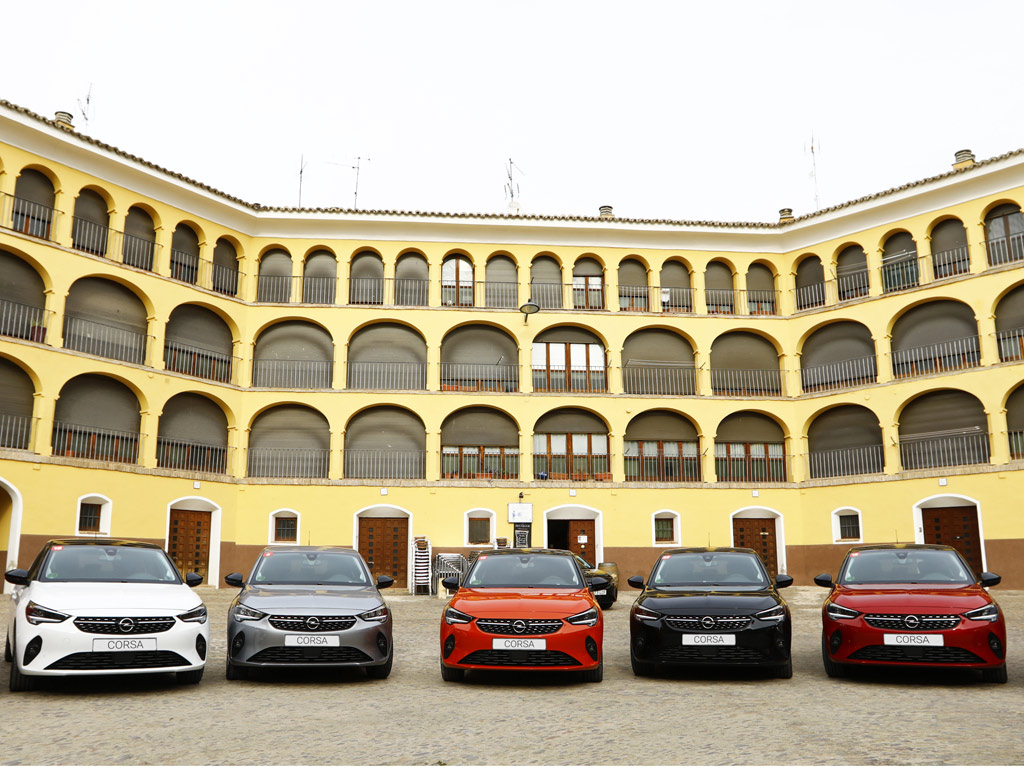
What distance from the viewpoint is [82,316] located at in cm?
2822

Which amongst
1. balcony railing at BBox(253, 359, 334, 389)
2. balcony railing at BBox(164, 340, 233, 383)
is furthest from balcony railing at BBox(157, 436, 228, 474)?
balcony railing at BBox(253, 359, 334, 389)

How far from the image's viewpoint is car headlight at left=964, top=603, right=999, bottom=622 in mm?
9883

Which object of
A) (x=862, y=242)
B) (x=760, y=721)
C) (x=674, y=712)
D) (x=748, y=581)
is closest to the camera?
(x=760, y=721)

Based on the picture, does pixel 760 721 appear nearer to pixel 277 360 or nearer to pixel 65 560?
pixel 65 560

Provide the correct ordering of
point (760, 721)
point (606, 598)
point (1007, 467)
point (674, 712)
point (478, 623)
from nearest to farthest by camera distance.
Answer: point (760, 721), point (674, 712), point (478, 623), point (606, 598), point (1007, 467)

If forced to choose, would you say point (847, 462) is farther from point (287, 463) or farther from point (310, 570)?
point (310, 570)

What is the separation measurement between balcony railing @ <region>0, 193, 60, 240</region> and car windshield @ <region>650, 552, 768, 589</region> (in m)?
22.9

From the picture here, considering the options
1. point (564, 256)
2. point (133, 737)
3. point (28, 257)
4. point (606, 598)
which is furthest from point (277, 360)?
point (133, 737)

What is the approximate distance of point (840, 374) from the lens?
33.4 metres

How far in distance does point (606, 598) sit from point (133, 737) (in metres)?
15.9

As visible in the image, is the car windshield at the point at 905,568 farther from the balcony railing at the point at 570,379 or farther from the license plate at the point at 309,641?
the balcony railing at the point at 570,379

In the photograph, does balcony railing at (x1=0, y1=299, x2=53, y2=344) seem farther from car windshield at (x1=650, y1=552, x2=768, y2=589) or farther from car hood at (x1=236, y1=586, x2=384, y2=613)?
car windshield at (x1=650, y1=552, x2=768, y2=589)

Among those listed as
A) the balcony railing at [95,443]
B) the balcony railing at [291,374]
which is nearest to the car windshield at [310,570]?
the balcony railing at [95,443]

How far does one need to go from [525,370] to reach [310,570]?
74.5 feet
